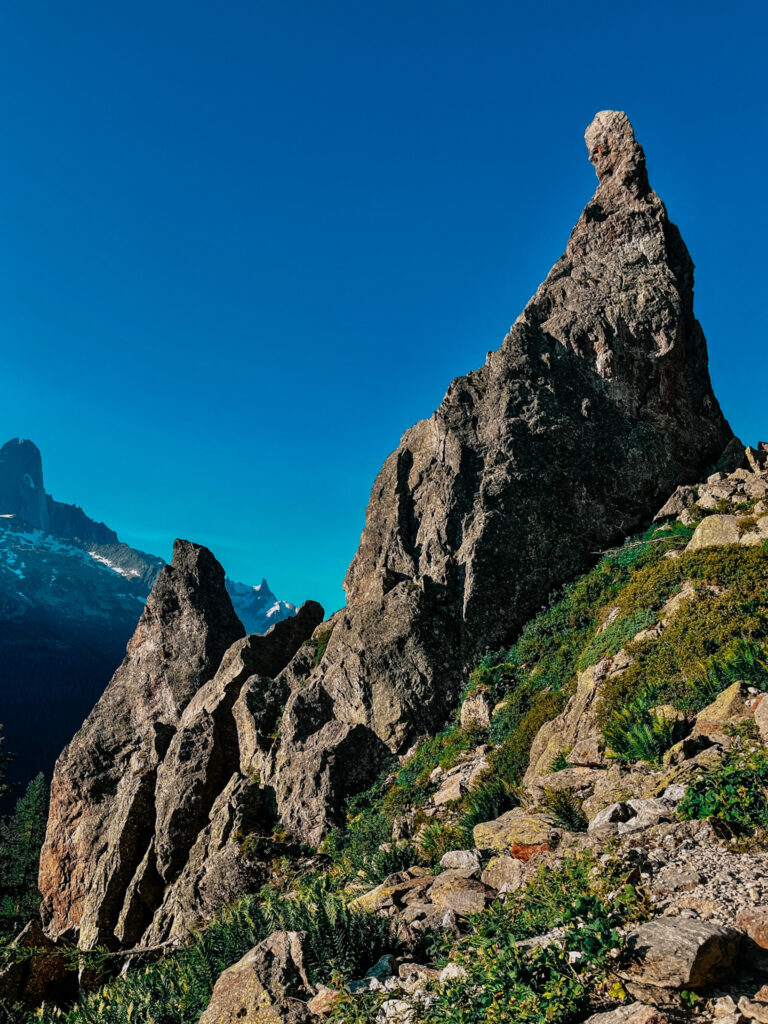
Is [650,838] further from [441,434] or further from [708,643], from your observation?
[441,434]

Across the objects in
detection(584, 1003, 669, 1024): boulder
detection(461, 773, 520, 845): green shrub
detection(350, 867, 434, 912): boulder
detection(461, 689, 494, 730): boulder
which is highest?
detection(461, 689, 494, 730): boulder

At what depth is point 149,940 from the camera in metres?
19.8

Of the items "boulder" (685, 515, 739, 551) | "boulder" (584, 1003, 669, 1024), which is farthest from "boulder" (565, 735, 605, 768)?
"boulder" (685, 515, 739, 551)

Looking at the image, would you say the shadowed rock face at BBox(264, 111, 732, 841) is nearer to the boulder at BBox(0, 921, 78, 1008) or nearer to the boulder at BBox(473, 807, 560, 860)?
the boulder at BBox(0, 921, 78, 1008)

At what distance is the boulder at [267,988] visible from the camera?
23.0 feet

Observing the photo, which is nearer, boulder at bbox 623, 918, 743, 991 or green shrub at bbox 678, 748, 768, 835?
boulder at bbox 623, 918, 743, 991

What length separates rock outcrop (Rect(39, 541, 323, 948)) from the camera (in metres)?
21.6

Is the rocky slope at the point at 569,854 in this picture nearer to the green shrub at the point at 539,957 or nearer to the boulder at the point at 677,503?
the green shrub at the point at 539,957

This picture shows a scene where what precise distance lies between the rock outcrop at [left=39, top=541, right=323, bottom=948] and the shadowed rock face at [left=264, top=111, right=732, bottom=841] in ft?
12.5

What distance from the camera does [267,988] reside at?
736 cm

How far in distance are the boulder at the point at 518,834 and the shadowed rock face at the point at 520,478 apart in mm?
10633

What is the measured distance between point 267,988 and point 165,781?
781 inches

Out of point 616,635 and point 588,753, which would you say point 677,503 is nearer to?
point 616,635

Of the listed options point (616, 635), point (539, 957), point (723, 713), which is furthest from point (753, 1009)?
point (616, 635)
